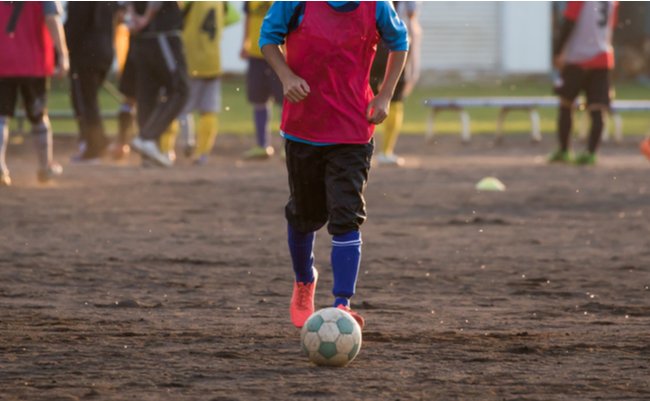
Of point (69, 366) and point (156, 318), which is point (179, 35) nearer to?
point (156, 318)

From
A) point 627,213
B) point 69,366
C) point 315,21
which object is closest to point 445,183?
point 627,213

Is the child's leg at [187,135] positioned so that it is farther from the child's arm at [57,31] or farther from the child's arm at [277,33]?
Answer: the child's arm at [277,33]

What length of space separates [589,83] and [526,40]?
22374 mm

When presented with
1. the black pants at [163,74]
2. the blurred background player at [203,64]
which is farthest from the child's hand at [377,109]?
the blurred background player at [203,64]

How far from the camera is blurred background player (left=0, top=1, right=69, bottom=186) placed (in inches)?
496

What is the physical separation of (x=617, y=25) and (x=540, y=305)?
32101 mm

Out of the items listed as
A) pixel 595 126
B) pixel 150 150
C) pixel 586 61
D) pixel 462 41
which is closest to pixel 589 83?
pixel 586 61

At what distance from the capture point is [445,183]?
14328 millimetres

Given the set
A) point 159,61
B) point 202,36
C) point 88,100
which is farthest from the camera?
point 202,36

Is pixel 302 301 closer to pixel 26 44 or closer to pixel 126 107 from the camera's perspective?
pixel 26 44

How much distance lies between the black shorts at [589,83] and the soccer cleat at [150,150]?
176 inches

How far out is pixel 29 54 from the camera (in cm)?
1267

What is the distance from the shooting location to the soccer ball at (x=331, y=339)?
18.1 feet

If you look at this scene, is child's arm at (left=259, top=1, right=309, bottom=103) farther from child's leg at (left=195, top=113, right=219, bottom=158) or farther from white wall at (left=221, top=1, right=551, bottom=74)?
white wall at (left=221, top=1, right=551, bottom=74)
